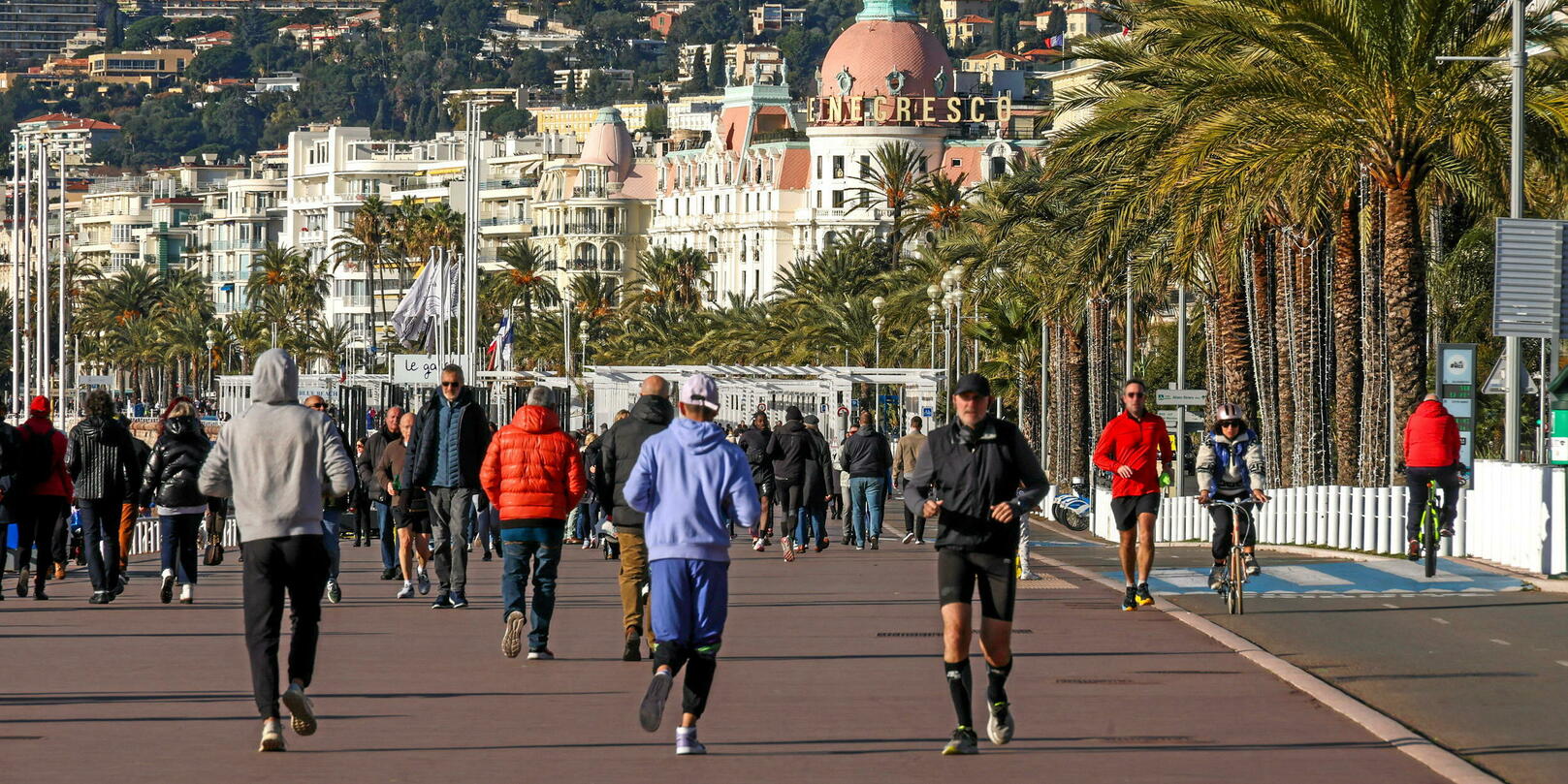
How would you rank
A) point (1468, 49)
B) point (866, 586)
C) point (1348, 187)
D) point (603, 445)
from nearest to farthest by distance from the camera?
point (603, 445), point (866, 586), point (1468, 49), point (1348, 187)

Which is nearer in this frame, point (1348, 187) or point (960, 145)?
point (1348, 187)

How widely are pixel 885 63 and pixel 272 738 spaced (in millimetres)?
131644

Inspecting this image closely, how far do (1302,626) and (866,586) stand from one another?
5.26 meters

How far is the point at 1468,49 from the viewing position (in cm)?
2798

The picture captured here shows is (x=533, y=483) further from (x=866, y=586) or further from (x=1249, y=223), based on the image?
(x=1249, y=223)

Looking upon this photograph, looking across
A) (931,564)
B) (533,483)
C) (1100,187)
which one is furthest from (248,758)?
(1100,187)

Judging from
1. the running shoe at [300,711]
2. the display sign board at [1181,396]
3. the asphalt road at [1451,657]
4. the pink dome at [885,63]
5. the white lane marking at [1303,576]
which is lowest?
the white lane marking at [1303,576]

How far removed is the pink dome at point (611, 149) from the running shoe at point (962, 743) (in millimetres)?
157682

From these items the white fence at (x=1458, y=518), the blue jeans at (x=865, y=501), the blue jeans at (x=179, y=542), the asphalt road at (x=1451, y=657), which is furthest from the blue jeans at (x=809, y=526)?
the blue jeans at (x=179, y=542)

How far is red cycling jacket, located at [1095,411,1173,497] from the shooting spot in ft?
59.3

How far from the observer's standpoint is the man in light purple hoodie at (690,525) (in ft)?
36.2

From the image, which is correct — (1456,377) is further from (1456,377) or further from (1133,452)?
(1133,452)

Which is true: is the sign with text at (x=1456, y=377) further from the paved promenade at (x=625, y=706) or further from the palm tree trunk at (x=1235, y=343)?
the palm tree trunk at (x=1235, y=343)

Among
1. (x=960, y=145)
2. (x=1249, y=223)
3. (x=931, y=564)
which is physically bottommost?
(x=931, y=564)
